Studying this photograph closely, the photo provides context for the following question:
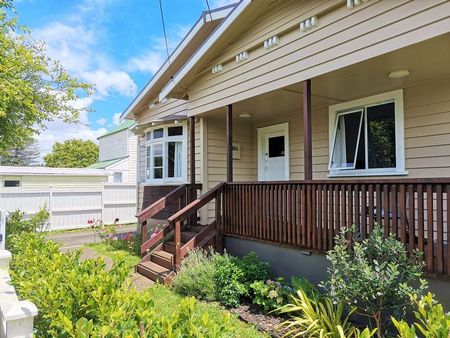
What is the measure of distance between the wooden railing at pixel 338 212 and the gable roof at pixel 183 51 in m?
3.98

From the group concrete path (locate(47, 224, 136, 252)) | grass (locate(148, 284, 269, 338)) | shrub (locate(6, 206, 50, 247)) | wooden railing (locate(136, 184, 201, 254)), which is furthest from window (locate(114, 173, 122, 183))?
grass (locate(148, 284, 269, 338))

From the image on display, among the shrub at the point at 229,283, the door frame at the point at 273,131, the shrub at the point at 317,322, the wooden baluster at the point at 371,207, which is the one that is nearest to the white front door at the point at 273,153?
the door frame at the point at 273,131

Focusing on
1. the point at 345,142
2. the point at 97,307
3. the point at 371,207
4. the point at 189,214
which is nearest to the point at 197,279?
the point at 189,214

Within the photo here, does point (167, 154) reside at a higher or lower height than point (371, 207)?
higher

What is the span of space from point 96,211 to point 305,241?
11688mm

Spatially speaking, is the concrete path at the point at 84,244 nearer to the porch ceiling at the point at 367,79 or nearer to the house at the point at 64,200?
the house at the point at 64,200

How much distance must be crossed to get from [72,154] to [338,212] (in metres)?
47.4

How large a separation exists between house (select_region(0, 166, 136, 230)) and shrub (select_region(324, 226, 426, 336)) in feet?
36.5

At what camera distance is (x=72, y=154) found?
45.7 meters

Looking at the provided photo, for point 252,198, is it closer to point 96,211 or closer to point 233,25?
point 233,25

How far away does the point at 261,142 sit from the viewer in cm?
856

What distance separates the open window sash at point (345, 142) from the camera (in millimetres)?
6238

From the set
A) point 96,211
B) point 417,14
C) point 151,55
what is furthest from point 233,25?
point 96,211

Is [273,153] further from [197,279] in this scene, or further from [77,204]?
[77,204]
